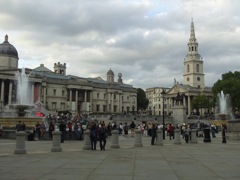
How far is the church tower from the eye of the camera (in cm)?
15962

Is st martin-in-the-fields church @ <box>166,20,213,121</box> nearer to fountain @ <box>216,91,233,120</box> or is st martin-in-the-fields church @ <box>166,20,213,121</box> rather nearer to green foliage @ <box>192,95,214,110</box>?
green foliage @ <box>192,95,214,110</box>

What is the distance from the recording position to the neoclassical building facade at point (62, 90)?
105938 mm

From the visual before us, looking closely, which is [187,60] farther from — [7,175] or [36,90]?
[7,175]

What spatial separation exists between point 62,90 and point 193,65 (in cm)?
6554

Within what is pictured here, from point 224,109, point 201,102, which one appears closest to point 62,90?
point 201,102

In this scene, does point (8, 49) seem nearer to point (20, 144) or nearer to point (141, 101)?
point (141, 101)

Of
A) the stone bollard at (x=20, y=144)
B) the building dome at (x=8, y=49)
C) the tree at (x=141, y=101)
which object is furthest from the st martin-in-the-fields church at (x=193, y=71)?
the stone bollard at (x=20, y=144)

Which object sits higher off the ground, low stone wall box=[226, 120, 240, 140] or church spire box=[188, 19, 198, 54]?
church spire box=[188, 19, 198, 54]

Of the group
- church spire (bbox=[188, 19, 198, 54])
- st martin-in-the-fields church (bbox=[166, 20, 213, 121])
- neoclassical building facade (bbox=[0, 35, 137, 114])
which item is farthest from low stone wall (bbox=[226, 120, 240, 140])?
church spire (bbox=[188, 19, 198, 54])

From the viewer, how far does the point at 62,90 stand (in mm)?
126688

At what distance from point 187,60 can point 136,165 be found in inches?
5926

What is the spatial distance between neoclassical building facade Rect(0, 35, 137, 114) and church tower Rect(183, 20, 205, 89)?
28990mm

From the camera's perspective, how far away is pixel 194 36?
161000 millimetres

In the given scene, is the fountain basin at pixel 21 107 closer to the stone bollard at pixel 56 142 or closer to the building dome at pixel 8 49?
the stone bollard at pixel 56 142
